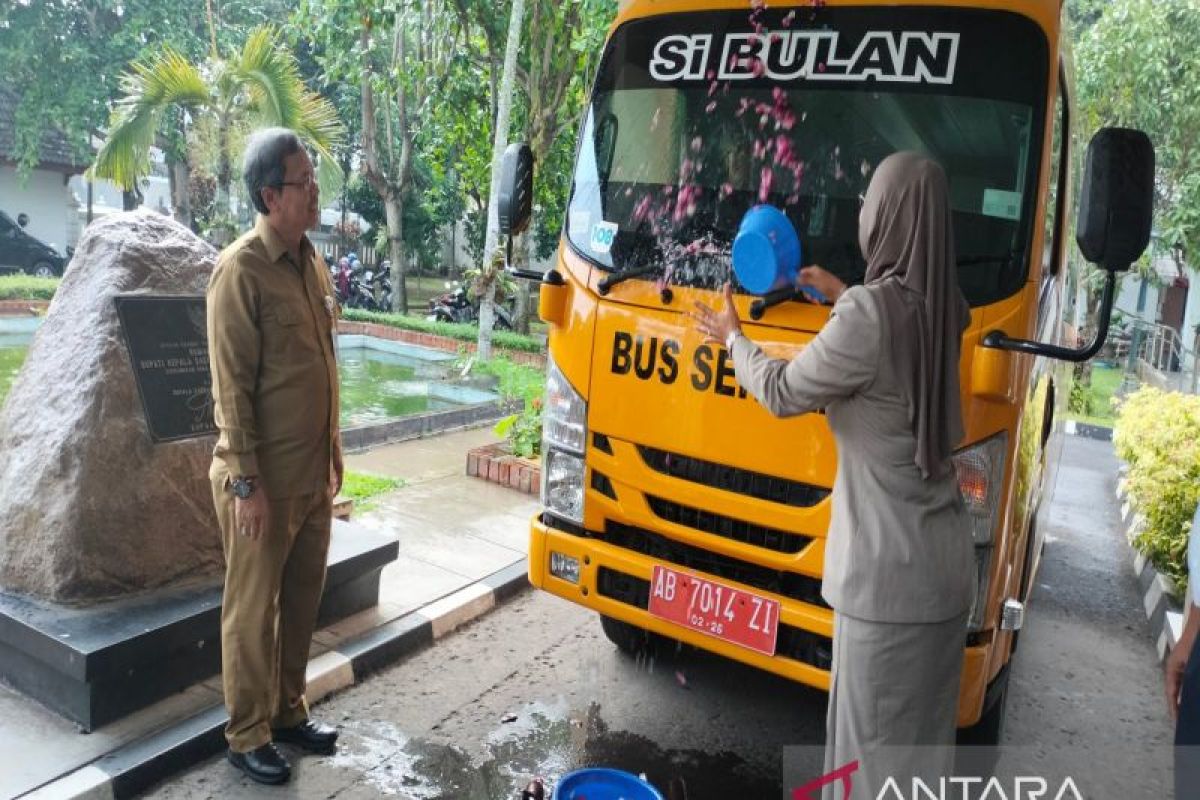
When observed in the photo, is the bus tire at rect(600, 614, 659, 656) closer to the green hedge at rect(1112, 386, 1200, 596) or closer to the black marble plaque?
the black marble plaque

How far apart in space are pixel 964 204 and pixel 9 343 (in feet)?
42.7

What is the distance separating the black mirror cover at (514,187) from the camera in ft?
13.0

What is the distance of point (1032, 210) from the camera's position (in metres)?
2.92

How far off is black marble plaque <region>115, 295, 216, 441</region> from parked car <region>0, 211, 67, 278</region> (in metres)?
19.2

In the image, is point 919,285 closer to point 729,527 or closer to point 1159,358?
point 729,527

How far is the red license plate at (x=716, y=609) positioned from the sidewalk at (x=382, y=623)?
5.01ft

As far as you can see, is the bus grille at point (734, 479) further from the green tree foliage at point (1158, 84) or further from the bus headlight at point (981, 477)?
the green tree foliage at point (1158, 84)

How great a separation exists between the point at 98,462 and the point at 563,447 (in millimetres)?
1757

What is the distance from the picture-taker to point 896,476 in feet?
7.48

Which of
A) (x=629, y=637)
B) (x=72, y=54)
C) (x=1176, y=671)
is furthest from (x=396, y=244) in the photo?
(x=1176, y=671)

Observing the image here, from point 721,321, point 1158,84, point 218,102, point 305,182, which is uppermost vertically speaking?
point 1158,84

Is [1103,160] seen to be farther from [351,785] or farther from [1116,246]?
[351,785]

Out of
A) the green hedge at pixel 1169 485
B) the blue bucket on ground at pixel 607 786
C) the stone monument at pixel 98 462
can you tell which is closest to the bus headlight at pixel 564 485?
the blue bucket on ground at pixel 607 786

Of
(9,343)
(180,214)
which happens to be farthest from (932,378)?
(180,214)
